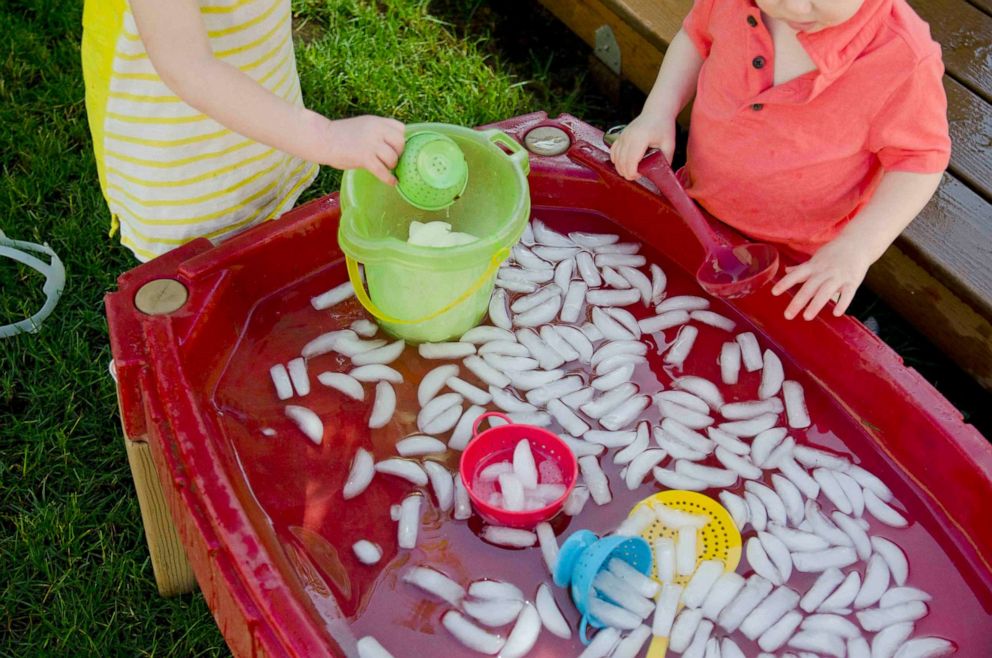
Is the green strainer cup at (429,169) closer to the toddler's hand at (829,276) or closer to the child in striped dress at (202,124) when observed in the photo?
the child in striped dress at (202,124)

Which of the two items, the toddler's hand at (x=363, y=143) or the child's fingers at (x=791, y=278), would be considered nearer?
the toddler's hand at (x=363, y=143)

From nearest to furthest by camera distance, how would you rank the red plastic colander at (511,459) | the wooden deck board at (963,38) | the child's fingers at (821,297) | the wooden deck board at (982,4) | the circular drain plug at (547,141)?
the red plastic colander at (511,459) → the child's fingers at (821,297) → the circular drain plug at (547,141) → the wooden deck board at (963,38) → the wooden deck board at (982,4)

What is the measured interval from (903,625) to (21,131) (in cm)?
190

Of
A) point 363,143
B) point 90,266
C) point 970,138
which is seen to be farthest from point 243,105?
point 970,138

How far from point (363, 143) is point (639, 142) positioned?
1.66 feet

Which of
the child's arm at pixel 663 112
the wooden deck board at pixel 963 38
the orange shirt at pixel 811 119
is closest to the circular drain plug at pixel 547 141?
the child's arm at pixel 663 112

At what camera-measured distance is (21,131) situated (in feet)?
6.91

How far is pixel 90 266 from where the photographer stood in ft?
6.24

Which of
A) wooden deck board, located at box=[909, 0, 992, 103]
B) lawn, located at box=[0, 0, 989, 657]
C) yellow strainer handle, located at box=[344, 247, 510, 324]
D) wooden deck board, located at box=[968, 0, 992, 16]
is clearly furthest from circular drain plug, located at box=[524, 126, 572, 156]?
wooden deck board, located at box=[968, 0, 992, 16]

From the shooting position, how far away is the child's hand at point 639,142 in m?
1.54

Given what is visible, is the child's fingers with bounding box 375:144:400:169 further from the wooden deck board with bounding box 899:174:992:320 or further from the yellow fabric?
the wooden deck board with bounding box 899:174:992:320

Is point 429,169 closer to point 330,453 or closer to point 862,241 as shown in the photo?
point 330,453

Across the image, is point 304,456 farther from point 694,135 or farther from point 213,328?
point 694,135

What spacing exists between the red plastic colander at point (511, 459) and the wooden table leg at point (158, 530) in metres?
0.41
